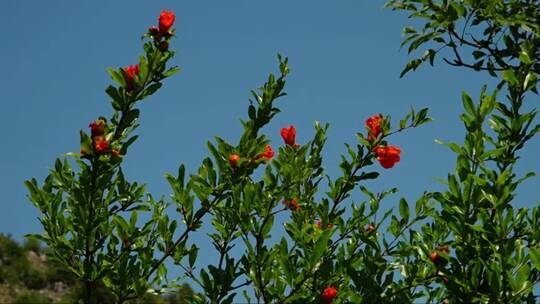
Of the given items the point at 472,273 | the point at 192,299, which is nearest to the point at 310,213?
the point at 192,299

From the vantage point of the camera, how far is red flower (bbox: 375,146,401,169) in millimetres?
3539

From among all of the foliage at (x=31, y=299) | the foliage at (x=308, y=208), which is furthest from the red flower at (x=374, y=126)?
the foliage at (x=31, y=299)

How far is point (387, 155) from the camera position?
11.6ft

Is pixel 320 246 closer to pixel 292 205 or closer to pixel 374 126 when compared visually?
pixel 292 205

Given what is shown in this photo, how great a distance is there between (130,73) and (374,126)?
50.5 inches

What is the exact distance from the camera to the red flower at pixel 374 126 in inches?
140

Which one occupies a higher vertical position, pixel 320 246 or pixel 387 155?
pixel 387 155

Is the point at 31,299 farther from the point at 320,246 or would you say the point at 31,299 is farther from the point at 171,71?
the point at 320,246

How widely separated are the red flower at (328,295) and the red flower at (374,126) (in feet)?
3.41

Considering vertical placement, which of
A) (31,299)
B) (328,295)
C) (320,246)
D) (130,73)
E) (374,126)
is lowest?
(328,295)

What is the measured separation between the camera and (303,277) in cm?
277

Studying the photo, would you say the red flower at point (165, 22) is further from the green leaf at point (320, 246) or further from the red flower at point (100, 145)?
the green leaf at point (320, 246)

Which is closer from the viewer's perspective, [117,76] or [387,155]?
[117,76]

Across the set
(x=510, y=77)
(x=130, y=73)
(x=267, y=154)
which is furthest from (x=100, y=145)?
(x=510, y=77)
